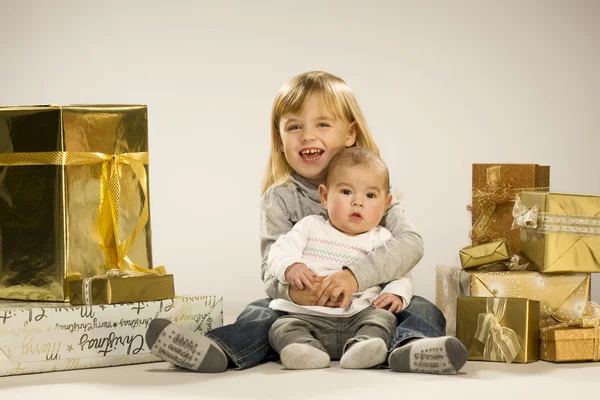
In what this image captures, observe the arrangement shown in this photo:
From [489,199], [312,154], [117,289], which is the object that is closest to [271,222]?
[312,154]

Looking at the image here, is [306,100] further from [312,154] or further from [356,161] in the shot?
[356,161]

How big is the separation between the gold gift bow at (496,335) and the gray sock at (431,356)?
308 mm

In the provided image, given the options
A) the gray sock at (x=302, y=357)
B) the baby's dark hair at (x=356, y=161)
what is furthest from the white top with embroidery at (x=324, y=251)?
the gray sock at (x=302, y=357)

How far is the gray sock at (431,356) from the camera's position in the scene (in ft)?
7.88

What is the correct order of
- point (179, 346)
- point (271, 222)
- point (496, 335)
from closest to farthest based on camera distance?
point (179, 346)
point (496, 335)
point (271, 222)

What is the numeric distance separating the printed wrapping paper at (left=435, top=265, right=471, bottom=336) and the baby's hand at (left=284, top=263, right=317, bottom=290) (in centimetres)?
52

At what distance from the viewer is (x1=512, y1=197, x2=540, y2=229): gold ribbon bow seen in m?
2.91

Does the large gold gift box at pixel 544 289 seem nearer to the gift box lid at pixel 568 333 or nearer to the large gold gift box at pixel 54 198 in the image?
the gift box lid at pixel 568 333

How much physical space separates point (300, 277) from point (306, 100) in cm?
64

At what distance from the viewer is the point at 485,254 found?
3.00 metres

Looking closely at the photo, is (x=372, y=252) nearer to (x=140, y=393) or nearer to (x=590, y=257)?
(x=590, y=257)

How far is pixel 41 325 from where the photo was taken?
2.55 metres

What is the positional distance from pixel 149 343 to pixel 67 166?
0.58 meters

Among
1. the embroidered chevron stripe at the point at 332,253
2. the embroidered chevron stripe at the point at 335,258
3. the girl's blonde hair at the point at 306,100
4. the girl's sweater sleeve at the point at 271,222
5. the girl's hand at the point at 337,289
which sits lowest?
the girl's hand at the point at 337,289
